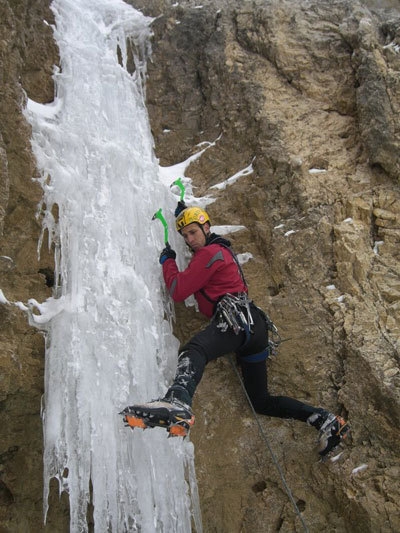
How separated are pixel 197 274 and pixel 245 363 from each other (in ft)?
2.91

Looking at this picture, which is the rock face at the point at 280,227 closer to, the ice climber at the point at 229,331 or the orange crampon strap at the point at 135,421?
the ice climber at the point at 229,331

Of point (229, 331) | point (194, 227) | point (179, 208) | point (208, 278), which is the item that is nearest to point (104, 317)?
point (208, 278)

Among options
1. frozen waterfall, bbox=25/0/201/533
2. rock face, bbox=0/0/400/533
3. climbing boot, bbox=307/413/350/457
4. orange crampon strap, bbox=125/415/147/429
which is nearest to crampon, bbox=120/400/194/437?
orange crampon strap, bbox=125/415/147/429

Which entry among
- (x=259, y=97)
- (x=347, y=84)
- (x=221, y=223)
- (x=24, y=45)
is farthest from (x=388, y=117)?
(x=24, y=45)

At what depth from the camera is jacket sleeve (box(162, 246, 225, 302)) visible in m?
4.15

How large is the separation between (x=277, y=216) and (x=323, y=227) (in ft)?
1.75

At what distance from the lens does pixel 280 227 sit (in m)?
5.19

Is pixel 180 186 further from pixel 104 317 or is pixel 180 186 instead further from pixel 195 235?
pixel 104 317

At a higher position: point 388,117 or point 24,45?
point 24,45

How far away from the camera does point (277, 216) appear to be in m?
5.29

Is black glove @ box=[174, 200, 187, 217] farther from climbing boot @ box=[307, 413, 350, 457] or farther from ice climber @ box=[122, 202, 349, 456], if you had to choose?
climbing boot @ box=[307, 413, 350, 457]

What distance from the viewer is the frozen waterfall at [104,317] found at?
12.1 feet

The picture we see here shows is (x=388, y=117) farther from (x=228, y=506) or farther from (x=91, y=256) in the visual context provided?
(x=228, y=506)

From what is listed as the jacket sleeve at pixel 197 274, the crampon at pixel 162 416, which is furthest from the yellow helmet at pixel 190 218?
the crampon at pixel 162 416
